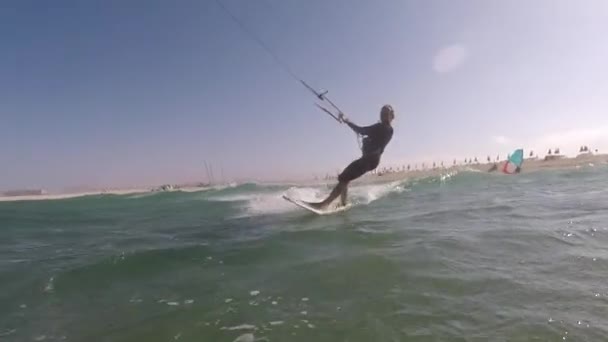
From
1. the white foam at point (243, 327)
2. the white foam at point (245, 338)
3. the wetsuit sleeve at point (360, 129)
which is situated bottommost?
the white foam at point (245, 338)

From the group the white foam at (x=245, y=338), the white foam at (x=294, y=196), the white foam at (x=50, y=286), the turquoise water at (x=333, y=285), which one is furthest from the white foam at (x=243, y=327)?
the white foam at (x=294, y=196)

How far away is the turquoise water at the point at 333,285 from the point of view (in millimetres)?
3361

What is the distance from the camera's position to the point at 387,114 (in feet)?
35.1

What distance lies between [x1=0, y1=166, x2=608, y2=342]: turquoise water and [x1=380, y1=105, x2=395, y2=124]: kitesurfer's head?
3466mm

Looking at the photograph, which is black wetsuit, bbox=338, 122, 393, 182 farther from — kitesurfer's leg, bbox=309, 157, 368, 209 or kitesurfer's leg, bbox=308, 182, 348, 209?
kitesurfer's leg, bbox=308, 182, 348, 209

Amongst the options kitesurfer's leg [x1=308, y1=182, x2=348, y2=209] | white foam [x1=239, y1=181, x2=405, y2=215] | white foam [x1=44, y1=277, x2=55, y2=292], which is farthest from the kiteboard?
white foam [x1=44, y1=277, x2=55, y2=292]

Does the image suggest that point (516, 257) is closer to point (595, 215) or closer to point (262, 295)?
point (262, 295)

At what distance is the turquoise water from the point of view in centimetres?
336

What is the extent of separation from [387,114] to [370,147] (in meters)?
1.06

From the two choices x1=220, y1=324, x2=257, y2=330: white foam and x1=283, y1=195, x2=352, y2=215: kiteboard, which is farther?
x1=283, y1=195, x2=352, y2=215: kiteboard

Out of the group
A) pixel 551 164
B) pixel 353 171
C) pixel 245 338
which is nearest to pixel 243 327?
pixel 245 338

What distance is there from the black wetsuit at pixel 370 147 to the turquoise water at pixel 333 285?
2.71m

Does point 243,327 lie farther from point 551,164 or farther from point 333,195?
point 551,164

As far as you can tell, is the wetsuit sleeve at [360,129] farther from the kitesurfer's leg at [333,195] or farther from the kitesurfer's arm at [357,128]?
the kitesurfer's leg at [333,195]
